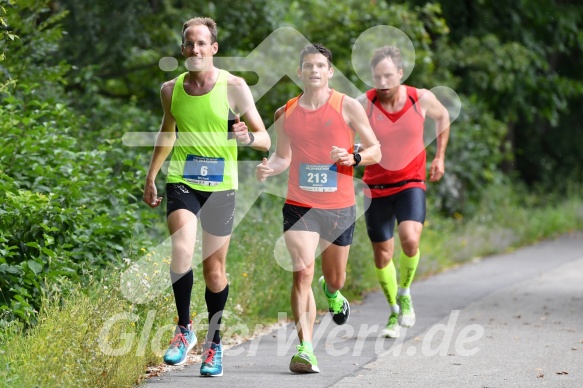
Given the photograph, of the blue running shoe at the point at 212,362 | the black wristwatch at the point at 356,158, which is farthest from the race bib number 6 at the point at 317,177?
the blue running shoe at the point at 212,362

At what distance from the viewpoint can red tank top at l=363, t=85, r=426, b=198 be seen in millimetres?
8844

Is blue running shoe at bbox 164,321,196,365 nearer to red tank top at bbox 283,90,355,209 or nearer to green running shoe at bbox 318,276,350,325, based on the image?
red tank top at bbox 283,90,355,209

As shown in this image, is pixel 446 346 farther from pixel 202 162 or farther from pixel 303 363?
pixel 202 162

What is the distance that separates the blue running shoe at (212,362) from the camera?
22.8 feet

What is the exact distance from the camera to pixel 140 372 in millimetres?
6719

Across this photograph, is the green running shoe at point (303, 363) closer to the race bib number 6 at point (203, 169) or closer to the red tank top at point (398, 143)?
the race bib number 6 at point (203, 169)

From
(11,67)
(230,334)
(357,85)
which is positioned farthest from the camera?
(357,85)

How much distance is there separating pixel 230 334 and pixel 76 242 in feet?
4.90

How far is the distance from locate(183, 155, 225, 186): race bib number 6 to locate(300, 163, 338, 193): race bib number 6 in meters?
0.67

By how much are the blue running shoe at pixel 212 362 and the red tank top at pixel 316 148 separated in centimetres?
111

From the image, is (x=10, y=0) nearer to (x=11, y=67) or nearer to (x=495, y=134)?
(x=11, y=67)

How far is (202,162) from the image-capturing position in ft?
22.4

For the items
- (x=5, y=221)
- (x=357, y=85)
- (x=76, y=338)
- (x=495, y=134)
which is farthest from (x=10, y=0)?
(x=495, y=134)

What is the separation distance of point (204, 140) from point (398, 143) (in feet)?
8.12
